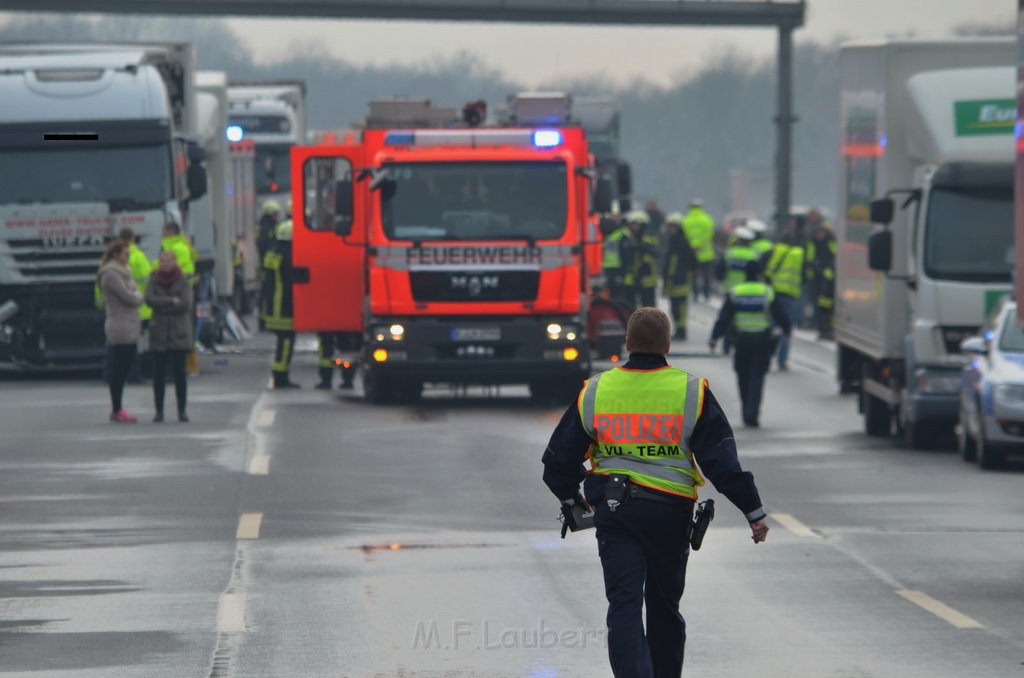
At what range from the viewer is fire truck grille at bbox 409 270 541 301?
22469mm

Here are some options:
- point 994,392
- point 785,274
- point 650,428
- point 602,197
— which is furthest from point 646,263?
point 650,428

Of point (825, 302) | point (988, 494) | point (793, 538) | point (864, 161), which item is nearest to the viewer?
point (793, 538)

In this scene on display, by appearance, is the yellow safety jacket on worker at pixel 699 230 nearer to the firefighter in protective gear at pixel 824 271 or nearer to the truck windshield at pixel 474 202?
the firefighter in protective gear at pixel 824 271

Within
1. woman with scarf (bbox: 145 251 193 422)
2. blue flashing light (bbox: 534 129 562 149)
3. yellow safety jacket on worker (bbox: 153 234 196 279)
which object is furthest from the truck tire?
yellow safety jacket on worker (bbox: 153 234 196 279)

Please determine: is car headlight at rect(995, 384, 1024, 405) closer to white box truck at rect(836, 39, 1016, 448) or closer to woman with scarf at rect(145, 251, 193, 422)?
white box truck at rect(836, 39, 1016, 448)

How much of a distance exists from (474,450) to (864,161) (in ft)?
15.6

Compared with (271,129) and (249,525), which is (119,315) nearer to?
(249,525)

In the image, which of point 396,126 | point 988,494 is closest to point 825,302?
point 396,126

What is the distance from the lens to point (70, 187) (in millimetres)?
25812

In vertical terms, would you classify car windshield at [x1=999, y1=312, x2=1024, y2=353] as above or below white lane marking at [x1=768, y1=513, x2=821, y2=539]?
above

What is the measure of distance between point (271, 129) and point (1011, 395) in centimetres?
2852

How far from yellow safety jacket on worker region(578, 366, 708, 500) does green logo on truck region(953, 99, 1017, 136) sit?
11.8 m

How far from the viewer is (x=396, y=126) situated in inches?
953

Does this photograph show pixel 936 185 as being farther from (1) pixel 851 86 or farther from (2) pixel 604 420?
(2) pixel 604 420
